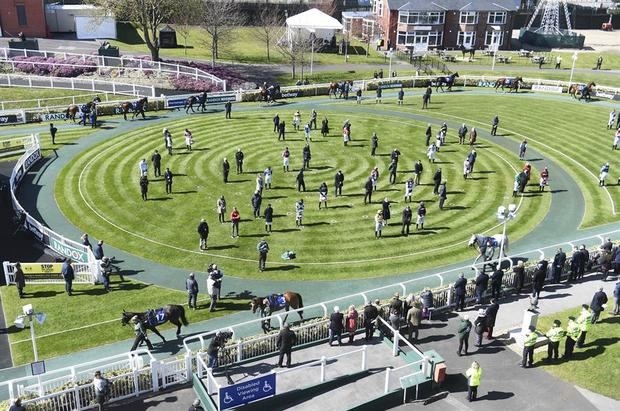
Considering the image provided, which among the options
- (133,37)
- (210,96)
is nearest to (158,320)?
(210,96)

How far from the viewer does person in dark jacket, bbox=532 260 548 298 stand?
77.2ft

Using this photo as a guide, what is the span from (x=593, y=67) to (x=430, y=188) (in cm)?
5292

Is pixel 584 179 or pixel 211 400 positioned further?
pixel 584 179

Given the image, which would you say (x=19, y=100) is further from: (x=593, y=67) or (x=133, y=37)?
(x=593, y=67)

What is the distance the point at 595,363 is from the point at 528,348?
253 cm

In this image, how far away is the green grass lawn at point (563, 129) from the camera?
3691cm

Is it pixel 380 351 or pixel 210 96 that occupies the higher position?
pixel 210 96

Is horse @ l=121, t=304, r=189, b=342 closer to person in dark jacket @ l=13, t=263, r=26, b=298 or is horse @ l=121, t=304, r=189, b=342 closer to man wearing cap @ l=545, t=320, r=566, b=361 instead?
person in dark jacket @ l=13, t=263, r=26, b=298

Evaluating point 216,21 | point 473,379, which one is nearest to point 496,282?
point 473,379

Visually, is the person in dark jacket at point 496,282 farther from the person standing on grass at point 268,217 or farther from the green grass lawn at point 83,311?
the person standing on grass at point 268,217

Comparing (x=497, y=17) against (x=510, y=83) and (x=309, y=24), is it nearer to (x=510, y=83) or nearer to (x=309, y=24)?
(x=510, y=83)

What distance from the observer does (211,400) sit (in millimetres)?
17578

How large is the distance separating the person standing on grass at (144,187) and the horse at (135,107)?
16619 millimetres

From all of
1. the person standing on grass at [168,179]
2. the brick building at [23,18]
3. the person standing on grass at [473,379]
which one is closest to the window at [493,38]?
the brick building at [23,18]
